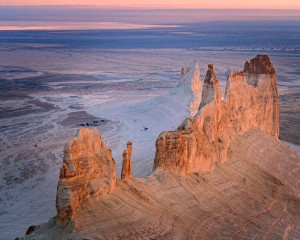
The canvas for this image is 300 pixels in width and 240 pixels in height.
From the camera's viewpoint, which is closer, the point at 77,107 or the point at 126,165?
the point at 126,165

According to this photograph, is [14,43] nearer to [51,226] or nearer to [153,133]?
Answer: [153,133]

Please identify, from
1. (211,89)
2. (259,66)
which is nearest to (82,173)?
(211,89)

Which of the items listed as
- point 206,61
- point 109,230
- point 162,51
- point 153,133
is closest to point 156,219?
point 109,230

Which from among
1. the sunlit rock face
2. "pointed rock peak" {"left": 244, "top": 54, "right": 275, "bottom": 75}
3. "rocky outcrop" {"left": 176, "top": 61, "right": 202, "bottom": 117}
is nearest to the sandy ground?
"rocky outcrop" {"left": 176, "top": 61, "right": 202, "bottom": 117}

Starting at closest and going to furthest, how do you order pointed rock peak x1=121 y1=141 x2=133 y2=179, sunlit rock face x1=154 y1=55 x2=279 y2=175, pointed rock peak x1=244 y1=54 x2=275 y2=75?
pointed rock peak x1=121 y1=141 x2=133 y2=179, sunlit rock face x1=154 y1=55 x2=279 y2=175, pointed rock peak x1=244 y1=54 x2=275 y2=75

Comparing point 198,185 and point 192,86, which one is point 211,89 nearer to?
point 198,185

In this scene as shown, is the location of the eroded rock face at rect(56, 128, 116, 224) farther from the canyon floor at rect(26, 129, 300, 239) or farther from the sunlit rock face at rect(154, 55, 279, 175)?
the sunlit rock face at rect(154, 55, 279, 175)

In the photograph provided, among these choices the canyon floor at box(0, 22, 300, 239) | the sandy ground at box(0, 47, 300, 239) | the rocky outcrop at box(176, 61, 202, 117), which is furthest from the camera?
the rocky outcrop at box(176, 61, 202, 117)
